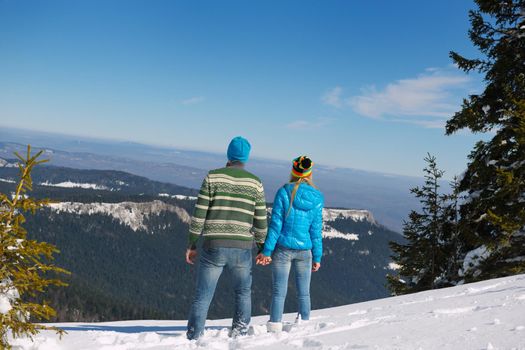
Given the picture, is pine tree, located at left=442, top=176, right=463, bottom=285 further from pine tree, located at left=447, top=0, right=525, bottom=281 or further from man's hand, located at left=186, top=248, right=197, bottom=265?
man's hand, located at left=186, top=248, right=197, bottom=265

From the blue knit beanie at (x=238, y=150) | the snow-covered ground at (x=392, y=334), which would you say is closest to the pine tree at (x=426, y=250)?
the snow-covered ground at (x=392, y=334)

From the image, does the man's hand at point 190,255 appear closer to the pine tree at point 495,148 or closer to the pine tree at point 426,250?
the pine tree at point 495,148

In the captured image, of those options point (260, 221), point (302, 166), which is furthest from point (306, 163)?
point (260, 221)

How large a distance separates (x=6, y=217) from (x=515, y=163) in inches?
465

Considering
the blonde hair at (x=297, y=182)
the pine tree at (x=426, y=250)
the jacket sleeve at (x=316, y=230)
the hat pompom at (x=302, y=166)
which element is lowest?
the pine tree at (x=426, y=250)

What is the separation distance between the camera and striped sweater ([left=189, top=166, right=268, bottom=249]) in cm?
547

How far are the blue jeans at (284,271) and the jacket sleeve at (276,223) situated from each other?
0.63ft

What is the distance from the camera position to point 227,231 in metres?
5.52

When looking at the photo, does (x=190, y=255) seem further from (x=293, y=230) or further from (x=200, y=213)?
(x=293, y=230)

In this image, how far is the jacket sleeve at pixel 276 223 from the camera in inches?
241

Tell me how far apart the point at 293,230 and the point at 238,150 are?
5.01 ft

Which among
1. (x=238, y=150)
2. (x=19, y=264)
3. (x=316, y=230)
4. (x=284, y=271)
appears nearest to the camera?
(x=19, y=264)

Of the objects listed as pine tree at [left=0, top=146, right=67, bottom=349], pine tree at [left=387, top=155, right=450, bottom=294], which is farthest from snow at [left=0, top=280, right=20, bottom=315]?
pine tree at [left=387, top=155, right=450, bottom=294]

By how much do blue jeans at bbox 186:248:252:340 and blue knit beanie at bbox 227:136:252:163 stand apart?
4.07ft
